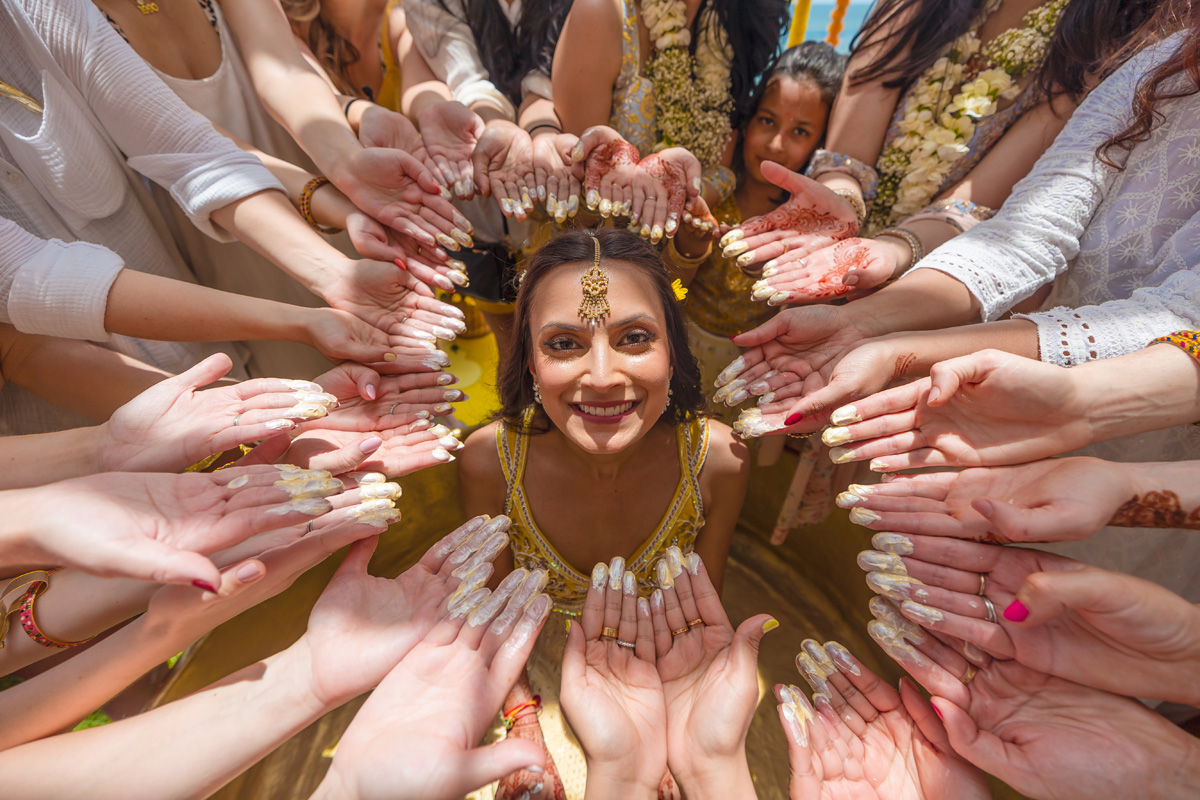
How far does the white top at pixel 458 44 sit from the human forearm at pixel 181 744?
2.59 m

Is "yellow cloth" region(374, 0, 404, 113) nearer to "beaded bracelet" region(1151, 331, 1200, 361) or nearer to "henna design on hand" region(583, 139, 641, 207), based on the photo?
"henna design on hand" region(583, 139, 641, 207)

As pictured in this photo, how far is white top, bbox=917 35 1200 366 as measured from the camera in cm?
163

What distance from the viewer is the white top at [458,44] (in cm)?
267

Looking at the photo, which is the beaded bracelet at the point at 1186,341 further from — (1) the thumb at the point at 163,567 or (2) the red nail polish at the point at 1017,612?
(1) the thumb at the point at 163,567

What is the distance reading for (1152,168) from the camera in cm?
175

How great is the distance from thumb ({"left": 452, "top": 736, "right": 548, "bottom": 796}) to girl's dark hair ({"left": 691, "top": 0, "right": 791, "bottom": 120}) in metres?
2.87

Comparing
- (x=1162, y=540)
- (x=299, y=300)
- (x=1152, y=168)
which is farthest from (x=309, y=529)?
(x=1152, y=168)

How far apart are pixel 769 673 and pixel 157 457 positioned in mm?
2587

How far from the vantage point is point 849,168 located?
98.0 inches

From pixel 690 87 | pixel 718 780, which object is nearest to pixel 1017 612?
pixel 718 780

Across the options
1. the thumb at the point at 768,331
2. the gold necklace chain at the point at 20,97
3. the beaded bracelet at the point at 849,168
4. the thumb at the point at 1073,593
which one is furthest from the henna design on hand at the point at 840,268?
the gold necklace chain at the point at 20,97

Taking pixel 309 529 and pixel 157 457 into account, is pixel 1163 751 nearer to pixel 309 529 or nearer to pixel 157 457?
pixel 309 529

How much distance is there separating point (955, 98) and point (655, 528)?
2285 millimetres

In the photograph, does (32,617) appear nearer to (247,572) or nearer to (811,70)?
(247,572)
